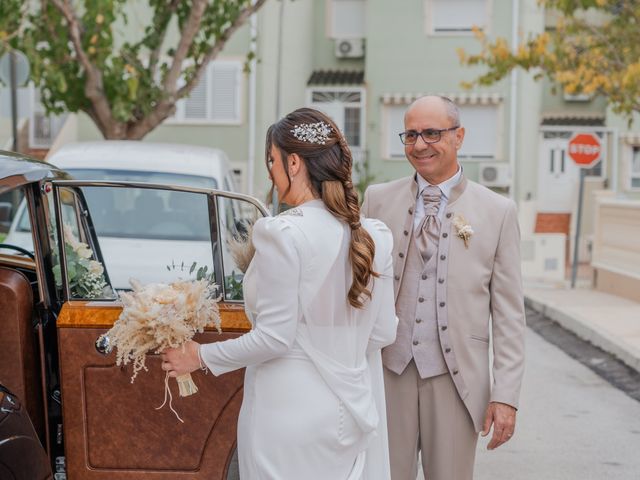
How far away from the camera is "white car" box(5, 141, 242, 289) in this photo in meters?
8.80

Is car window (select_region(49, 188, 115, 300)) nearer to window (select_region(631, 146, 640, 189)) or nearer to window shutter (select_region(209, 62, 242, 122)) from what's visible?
window shutter (select_region(209, 62, 242, 122))

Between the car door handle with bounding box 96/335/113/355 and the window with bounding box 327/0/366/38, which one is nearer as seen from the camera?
the car door handle with bounding box 96/335/113/355

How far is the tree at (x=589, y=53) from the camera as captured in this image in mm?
17953

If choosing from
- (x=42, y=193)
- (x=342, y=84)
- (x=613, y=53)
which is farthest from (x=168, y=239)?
(x=342, y=84)

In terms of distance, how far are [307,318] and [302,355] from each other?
0.37 feet

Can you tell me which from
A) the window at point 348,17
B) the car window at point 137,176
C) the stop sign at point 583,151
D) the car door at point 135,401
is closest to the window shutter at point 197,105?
the window at point 348,17

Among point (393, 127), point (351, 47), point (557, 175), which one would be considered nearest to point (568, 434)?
point (393, 127)

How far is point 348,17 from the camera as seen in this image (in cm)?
3216

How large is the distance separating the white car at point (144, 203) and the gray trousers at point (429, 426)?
167 inches

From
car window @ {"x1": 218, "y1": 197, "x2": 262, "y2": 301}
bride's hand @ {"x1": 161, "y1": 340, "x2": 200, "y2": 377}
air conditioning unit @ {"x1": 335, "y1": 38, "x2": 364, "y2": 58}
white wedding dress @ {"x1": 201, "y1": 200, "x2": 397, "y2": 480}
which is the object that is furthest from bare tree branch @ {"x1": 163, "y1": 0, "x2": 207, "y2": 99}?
air conditioning unit @ {"x1": 335, "y1": 38, "x2": 364, "y2": 58}

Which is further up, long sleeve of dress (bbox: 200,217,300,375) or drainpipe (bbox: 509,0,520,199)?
drainpipe (bbox: 509,0,520,199)

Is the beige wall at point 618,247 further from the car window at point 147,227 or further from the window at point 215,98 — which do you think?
the window at point 215,98

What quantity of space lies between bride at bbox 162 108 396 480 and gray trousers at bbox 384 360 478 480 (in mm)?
661

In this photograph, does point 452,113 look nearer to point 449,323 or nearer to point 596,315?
point 449,323
